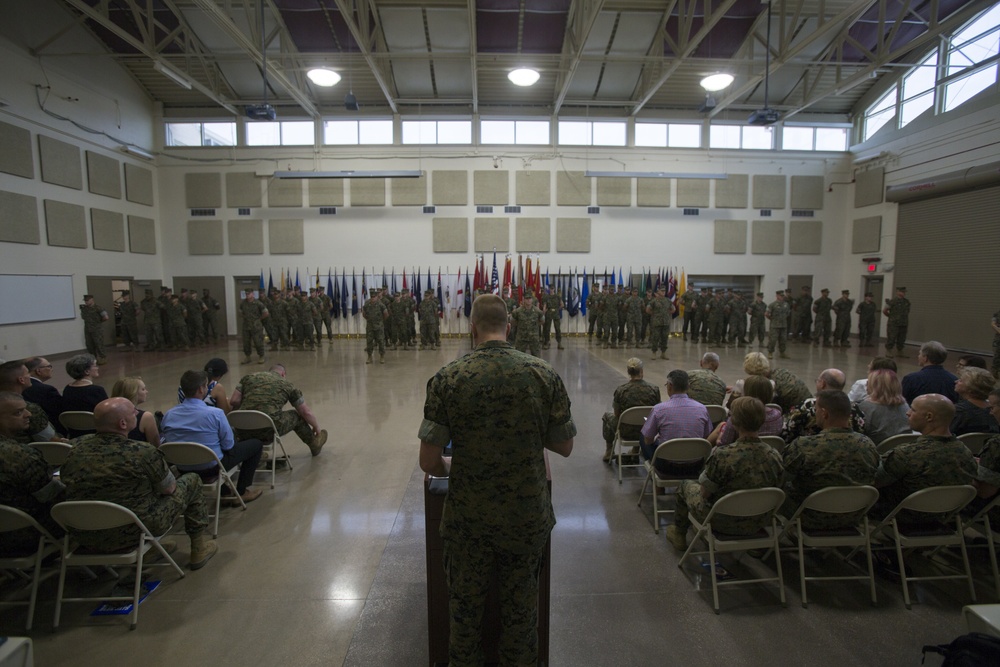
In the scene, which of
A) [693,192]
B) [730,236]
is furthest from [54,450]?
[730,236]

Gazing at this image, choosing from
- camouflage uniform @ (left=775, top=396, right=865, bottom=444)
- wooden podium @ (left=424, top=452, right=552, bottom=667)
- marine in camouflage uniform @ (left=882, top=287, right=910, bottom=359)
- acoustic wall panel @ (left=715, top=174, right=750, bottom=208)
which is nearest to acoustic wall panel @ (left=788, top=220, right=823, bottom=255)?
acoustic wall panel @ (left=715, top=174, right=750, bottom=208)

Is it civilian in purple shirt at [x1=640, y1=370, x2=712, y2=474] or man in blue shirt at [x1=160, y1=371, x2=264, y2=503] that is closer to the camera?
man in blue shirt at [x1=160, y1=371, x2=264, y2=503]

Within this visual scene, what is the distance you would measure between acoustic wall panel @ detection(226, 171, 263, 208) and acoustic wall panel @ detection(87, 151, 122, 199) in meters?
2.51

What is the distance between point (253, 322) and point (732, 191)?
1348cm

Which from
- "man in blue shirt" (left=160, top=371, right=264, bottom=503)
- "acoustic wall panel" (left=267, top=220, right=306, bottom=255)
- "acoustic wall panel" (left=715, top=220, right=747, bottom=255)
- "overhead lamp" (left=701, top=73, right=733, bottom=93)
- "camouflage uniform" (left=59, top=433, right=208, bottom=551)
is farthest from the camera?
"acoustic wall panel" (left=715, top=220, right=747, bottom=255)

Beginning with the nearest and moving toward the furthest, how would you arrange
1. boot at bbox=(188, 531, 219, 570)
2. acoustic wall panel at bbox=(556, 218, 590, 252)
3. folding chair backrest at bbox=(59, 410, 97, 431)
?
boot at bbox=(188, 531, 219, 570), folding chair backrest at bbox=(59, 410, 97, 431), acoustic wall panel at bbox=(556, 218, 590, 252)

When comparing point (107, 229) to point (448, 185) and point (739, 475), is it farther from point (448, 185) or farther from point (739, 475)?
point (739, 475)

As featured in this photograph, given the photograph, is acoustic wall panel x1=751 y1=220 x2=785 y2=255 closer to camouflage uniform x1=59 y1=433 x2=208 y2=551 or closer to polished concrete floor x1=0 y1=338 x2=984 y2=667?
polished concrete floor x1=0 y1=338 x2=984 y2=667

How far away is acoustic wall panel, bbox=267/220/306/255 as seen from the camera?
13.6m

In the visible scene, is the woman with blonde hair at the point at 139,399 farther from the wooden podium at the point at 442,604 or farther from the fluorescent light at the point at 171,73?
the fluorescent light at the point at 171,73

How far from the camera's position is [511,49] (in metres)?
11.1

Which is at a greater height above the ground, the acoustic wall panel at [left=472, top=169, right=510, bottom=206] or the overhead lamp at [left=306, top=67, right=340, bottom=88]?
the overhead lamp at [left=306, top=67, right=340, bottom=88]

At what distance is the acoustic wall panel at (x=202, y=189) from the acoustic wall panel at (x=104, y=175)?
1.65 meters

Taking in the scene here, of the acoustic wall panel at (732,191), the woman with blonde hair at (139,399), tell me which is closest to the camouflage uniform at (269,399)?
the woman with blonde hair at (139,399)
